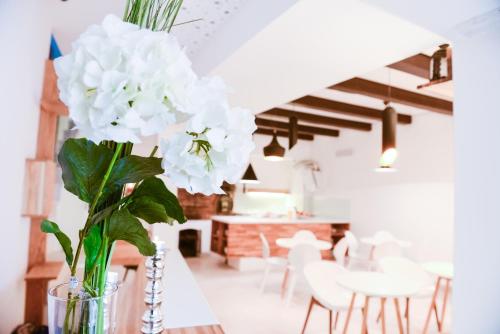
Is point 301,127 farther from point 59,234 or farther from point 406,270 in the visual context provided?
point 59,234

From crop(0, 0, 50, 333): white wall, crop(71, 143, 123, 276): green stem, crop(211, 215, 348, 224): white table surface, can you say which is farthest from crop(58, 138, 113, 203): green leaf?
crop(211, 215, 348, 224): white table surface

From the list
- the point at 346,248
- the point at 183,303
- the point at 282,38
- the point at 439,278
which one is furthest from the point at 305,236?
the point at 282,38

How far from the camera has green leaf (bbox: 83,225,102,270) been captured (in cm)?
57

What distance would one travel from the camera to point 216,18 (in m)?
2.55

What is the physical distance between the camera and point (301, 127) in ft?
25.5

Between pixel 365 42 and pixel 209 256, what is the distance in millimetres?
6628

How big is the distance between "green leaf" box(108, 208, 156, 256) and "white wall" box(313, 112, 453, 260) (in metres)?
6.44

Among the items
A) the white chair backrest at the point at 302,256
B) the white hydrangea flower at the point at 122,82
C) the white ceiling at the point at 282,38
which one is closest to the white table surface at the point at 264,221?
the white chair backrest at the point at 302,256

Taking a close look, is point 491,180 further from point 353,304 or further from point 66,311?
point 353,304

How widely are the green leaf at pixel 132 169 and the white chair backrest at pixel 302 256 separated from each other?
13.0ft

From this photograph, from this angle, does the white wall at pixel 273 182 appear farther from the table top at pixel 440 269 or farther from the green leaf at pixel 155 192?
the green leaf at pixel 155 192

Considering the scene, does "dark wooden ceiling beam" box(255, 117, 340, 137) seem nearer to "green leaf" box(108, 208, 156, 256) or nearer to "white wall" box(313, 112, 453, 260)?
"white wall" box(313, 112, 453, 260)

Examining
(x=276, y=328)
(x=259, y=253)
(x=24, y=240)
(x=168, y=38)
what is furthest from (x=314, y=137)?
(x=168, y=38)

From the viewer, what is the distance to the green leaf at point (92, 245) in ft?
1.88
